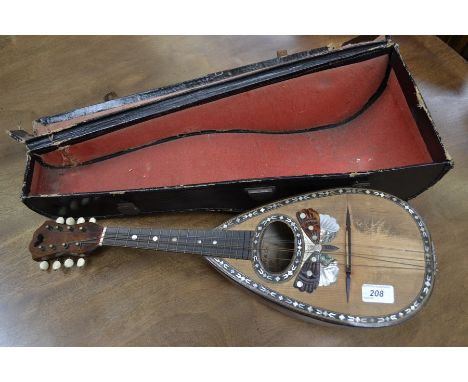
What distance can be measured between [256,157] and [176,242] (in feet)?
1.24

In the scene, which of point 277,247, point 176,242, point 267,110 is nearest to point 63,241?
point 176,242

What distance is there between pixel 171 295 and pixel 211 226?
0.73 feet

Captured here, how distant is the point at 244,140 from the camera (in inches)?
47.8

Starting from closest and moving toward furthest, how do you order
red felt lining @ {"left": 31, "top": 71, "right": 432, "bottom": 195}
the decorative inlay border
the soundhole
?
the decorative inlay border, the soundhole, red felt lining @ {"left": 31, "top": 71, "right": 432, "bottom": 195}

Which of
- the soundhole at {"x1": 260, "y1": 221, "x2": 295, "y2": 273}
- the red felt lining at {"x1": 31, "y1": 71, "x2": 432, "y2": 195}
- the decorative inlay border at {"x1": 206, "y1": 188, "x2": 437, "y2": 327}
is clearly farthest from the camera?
the red felt lining at {"x1": 31, "y1": 71, "x2": 432, "y2": 195}

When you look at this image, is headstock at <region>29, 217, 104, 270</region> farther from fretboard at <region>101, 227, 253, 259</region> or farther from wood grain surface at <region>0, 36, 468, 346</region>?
wood grain surface at <region>0, 36, 468, 346</region>

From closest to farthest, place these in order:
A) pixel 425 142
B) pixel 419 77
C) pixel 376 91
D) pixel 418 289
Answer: pixel 418 289 < pixel 425 142 < pixel 376 91 < pixel 419 77

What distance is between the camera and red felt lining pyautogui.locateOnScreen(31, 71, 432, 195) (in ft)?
3.76

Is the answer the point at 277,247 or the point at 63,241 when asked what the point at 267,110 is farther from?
the point at 63,241

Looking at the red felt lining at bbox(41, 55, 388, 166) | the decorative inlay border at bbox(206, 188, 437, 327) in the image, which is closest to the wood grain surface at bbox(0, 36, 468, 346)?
the decorative inlay border at bbox(206, 188, 437, 327)

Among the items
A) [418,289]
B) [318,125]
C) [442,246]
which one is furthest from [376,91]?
[418,289]

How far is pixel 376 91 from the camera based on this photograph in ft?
3.85

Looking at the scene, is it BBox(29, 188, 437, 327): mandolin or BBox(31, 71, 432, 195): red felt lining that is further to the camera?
BBox(31, 71, 432, 195): red felt lining
